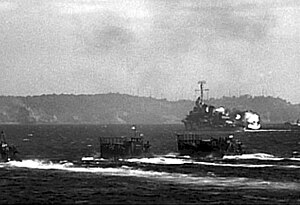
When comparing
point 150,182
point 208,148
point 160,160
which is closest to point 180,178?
point 150,182

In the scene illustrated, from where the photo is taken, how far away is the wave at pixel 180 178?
95062 millimetres

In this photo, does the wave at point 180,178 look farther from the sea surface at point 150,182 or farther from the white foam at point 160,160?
the white foam at point 160,160

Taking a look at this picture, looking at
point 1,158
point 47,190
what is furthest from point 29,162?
point 47,190

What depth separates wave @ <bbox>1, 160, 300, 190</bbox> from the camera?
95.1 meters

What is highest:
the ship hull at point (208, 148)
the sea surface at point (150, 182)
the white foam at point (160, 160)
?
the ship hull at point (208, 148)

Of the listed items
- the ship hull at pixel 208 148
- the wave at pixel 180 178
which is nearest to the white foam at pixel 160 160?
the ship hull at pixel 208 148

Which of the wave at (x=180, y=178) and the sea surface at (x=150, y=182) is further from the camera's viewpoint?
the wave at (x=180, y=178)

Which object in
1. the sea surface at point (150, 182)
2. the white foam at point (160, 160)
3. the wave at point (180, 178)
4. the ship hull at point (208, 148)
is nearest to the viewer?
the sea surface at point (150, 182)

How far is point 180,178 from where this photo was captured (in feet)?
341

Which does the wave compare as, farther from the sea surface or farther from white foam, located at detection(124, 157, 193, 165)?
white foam, located at detection(124, 157, 193, 165)

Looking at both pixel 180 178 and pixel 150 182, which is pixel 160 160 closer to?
pixel 180 178

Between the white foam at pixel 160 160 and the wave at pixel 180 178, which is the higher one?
the white foam at pixel 160 160

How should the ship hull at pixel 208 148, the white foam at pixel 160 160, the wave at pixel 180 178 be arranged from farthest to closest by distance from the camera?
the ship hull at pixel 208 148 → the white foam at pixel 160 160 → the wave at pixel 180 178

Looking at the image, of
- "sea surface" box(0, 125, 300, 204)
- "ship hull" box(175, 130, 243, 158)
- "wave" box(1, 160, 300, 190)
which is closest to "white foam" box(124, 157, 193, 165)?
"sea surface" box(0, 125, 300, 204)
